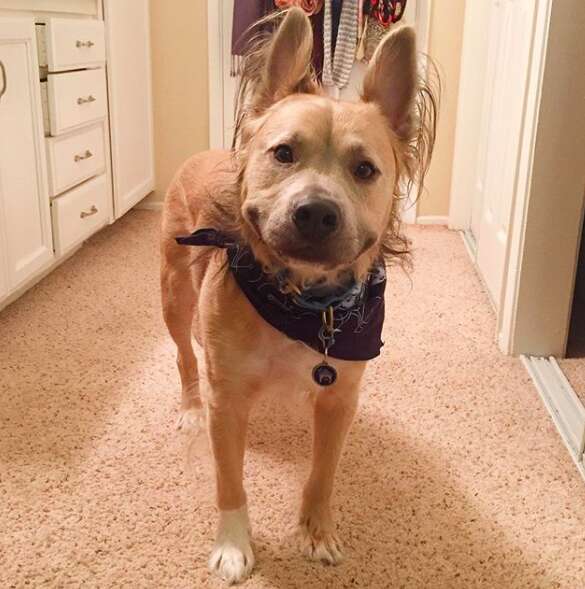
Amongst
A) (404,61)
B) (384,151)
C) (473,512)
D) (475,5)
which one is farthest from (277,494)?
(475,5)

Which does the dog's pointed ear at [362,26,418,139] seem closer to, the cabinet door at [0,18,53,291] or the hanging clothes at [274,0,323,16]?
the cabinet door at [0,18,53,291]

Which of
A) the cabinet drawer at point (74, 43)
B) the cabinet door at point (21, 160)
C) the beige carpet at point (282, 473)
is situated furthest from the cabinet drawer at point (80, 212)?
the cabinet drawer at point (74, 43)

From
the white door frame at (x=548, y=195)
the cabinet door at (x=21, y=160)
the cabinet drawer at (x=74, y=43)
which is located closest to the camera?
the white door frame at (x=548, y=195)

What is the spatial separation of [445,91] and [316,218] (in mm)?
2728

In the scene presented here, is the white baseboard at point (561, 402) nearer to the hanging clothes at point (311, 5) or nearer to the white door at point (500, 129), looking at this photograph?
the white door at point (500, 129)

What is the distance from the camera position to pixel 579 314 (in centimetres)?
260

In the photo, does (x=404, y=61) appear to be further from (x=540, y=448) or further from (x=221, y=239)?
(x=540, y=448)

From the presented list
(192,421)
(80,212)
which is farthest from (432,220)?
→ (192,421)

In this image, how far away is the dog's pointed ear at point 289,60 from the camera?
127cm

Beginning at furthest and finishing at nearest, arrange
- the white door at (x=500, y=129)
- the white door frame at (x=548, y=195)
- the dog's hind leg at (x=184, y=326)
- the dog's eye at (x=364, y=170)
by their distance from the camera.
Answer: the white door at (x=500, y=129)
the white door frame at (x=548, y=195)
the dog's hind leg at (x=184, y=326)
the dog's eye at (x=364, y=170)

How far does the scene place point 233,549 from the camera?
1.36m

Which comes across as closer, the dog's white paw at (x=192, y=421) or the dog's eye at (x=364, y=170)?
the dog's eye at (x=364, y=170)

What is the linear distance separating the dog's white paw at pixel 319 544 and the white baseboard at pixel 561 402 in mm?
640

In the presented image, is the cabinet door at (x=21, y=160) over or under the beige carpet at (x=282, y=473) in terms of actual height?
over
